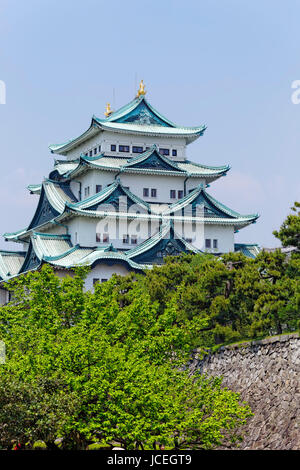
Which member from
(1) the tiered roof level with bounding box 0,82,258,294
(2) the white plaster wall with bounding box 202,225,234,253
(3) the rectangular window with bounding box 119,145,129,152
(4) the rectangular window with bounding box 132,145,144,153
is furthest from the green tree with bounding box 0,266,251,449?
(4) the rectangular window with bounding box 132,145,144,153

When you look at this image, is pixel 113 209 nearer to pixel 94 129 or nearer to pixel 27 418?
pixel 94 129

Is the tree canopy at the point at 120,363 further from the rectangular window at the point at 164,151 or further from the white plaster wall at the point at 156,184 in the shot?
the rectangular window at the point at 164,151

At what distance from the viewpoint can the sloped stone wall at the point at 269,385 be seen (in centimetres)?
2380

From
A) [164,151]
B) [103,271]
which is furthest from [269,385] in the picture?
[164,151]

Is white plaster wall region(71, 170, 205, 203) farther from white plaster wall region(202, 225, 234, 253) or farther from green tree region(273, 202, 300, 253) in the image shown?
green tree region(273, 202, 300, 253)

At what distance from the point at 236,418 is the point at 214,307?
639 cm

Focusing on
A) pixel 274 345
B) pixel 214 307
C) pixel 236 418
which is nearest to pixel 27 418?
pixel 236 418

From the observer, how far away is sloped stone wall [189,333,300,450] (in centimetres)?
2380

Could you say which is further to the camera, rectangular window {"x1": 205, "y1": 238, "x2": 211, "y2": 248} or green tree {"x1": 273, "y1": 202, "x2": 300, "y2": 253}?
rectangular window {"x1": 205, "y1": 238, "x2": 211, "y2": 248}

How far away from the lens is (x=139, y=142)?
56.8 m

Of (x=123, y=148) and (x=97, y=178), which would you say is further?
(x=123, y=148)

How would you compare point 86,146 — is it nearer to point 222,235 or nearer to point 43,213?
point 43,213

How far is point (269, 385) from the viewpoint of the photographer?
2620 centimetres

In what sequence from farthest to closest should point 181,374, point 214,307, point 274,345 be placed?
point 214,307 → point 274,345 → point 181,374
